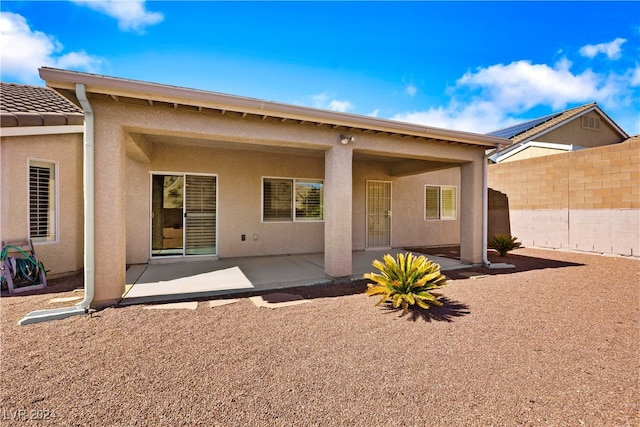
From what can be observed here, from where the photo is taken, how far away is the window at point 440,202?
36.9ft

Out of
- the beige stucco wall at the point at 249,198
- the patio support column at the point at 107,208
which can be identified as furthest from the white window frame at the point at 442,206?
the patio support column at the point at 107,208

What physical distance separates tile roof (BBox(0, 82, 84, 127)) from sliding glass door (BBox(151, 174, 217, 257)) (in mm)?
2168

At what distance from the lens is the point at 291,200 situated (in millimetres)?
9117

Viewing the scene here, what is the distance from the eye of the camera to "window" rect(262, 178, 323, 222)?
880 cm

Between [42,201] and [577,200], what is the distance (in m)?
14.9

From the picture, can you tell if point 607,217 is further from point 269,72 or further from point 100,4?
point 100,4

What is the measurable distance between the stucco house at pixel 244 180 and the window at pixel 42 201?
18cm

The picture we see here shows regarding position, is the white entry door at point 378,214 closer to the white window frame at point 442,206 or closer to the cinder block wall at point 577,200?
the white window frame at point 442,206

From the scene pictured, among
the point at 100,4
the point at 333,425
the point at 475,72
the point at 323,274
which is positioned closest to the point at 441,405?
the point at 333,425

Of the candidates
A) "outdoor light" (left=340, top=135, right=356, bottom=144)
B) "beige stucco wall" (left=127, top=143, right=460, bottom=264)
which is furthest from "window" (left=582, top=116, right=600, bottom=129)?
"outdoor light" (left=340, top=135, right=356, bottom=144)

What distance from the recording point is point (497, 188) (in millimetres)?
12250

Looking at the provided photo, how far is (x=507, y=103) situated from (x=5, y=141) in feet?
89.3

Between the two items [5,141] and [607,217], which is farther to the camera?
[607,217]

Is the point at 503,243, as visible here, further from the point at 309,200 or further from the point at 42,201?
the point at 42,201
